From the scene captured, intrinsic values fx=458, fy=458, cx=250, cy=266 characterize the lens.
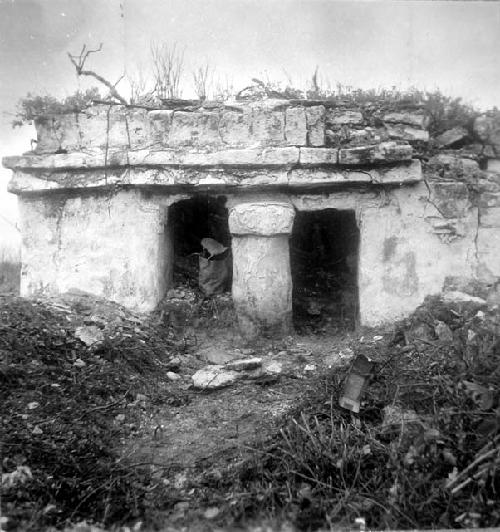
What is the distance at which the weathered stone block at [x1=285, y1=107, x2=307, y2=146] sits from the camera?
4.33 meters

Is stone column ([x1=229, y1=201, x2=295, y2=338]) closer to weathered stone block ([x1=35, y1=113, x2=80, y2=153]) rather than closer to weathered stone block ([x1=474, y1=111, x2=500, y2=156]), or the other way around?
weathered stone block ([x1=35, y1=113, x2=80, y2=153])

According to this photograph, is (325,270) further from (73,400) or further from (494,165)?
(73,400)

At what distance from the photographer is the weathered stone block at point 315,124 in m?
4.34

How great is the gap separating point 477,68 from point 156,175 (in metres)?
3.05

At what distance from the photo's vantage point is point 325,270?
5.68m

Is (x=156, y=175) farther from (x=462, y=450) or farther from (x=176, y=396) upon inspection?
(x=462, y=450)

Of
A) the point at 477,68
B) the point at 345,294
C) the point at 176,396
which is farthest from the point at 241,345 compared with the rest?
the point at 477,68

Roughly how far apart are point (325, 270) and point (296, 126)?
1.98m

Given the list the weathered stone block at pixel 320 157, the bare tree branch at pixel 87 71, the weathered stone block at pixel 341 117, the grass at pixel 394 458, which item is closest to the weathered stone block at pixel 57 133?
the bare tree branch at pixel 87 71

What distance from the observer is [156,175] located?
434cm

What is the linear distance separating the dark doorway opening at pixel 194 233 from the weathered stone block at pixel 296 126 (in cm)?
113

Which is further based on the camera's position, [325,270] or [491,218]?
[325,270]

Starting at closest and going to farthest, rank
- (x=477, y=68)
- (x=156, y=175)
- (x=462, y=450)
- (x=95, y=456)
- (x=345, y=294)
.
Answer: (x=462, y=450) < (x=95, y=456) < (x=477, y=68) < (x=156, y=175) < (x=345, y=294)

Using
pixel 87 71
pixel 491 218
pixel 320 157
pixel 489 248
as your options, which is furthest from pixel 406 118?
pixel 87 71
